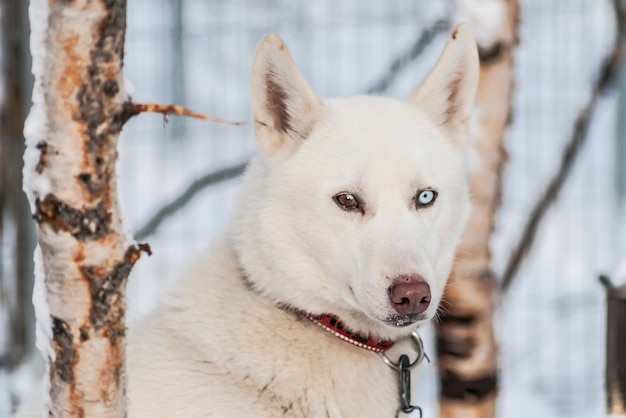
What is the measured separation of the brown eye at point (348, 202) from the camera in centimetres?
251

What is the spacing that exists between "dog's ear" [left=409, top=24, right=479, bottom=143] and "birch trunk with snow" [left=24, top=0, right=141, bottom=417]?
1366 mm

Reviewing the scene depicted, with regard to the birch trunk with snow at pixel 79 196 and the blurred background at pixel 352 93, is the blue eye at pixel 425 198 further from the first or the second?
the blurred background at pixel 352 93

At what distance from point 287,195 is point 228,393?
563mm

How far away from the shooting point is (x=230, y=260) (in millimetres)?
2658

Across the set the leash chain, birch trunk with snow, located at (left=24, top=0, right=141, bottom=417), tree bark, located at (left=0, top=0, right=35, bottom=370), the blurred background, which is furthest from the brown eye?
tree bark, located at (left=0, top=0, right=35, bottom=370)

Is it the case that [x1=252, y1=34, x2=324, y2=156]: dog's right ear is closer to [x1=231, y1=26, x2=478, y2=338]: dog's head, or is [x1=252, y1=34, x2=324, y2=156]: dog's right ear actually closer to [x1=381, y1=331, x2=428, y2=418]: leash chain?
[x1=231, y1=26, x2=478, y2=338]: dog's head

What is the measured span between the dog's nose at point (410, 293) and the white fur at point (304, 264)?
0.02m

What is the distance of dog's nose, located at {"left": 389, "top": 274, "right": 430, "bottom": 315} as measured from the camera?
2279 mm

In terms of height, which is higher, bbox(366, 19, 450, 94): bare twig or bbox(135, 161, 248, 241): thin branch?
bbox(366, 19, 450, 94): bare twig

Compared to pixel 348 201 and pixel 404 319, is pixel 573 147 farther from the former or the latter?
pixel 404 319

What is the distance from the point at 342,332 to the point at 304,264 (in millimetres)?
213

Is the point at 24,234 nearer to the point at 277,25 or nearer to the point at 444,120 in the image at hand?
the point at 277,25

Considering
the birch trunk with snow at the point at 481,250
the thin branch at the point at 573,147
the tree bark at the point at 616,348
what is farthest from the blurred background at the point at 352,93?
the tree bark at the point at 616,348

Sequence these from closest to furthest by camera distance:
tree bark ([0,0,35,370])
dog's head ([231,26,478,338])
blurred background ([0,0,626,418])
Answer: dog's head ([231,26,478,338]) → tree bark ([0,0,35,370]) → blurred background ([0,0,626,418])
